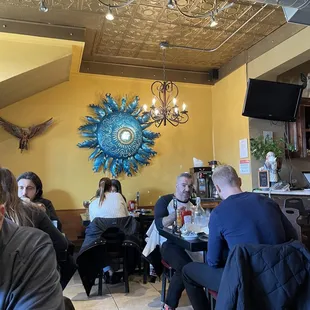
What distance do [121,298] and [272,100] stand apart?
10.4ft

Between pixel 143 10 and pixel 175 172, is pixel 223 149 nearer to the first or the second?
pixel 175 172

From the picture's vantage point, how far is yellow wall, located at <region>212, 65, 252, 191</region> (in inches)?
190

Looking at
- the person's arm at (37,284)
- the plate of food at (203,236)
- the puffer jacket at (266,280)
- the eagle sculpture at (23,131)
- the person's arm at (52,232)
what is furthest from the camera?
the eagle sculpture at (23,131)

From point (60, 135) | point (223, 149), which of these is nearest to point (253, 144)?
point (223, 149)

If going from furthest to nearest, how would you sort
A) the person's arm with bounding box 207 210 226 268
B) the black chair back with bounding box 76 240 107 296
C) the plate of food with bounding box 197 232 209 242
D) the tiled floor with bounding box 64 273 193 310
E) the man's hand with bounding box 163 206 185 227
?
the black chair back with bounding box 76 240 107 296
the tiled floor with bounding box 64 273 193 310
the man's hand with bounding box 163 206 185 227
the plate of food with bounding box 197 232 209 242
the person's arm with bounding box 207 210 226 268

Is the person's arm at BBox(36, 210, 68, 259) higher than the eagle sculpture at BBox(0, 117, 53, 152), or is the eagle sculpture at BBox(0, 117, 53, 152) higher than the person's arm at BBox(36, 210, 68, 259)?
the eagle sculpture at BBox(0, 117, 53, 152)

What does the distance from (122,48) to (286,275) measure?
13.0ft

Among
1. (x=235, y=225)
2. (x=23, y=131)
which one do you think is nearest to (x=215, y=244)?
(x=235, y=225)

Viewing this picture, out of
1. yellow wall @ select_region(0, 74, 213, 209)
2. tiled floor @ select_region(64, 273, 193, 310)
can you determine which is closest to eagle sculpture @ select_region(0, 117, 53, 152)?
yellow wall @ select_region(0, 74, 213, 209)

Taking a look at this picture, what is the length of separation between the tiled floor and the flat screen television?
2552 millimetres

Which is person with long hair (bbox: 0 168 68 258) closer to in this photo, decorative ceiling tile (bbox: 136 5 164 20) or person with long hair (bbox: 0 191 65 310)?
person with long hair (bbox: 0 191 65 310)

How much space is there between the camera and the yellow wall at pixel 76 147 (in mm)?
4777

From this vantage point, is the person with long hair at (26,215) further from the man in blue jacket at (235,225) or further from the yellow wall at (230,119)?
the yellow wall at (230,119)

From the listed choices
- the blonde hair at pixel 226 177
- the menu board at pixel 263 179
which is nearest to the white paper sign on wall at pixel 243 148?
the menu board at pixel 263 179
